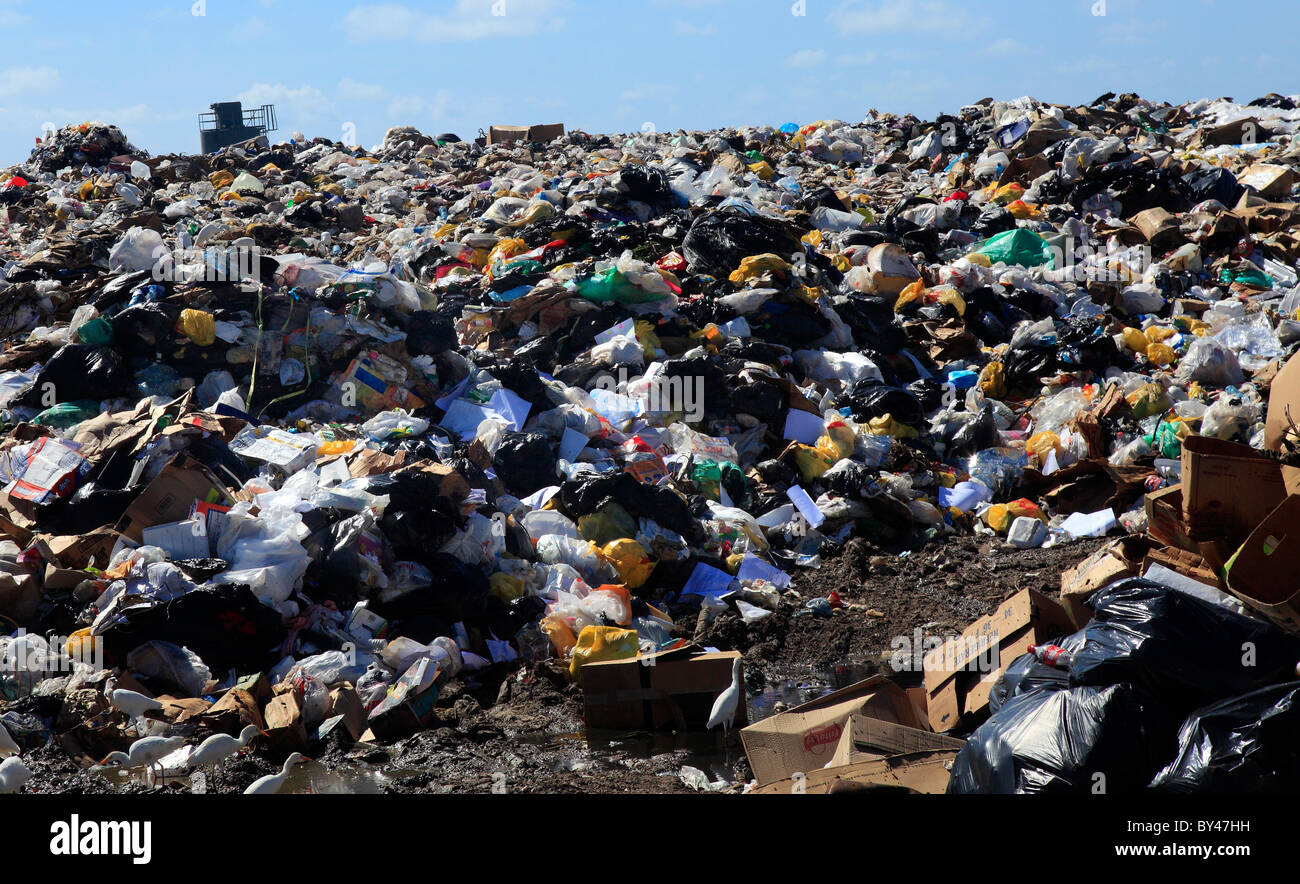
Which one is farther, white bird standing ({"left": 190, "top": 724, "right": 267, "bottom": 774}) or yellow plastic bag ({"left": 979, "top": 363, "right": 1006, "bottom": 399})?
yellow plastic bag ({"left": 979, "top": 363, "right": 1006, "bottom": 399})

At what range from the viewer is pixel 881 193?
1196 centimetres

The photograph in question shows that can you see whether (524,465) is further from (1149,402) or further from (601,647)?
(1149,402)

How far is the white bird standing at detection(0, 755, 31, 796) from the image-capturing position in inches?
117

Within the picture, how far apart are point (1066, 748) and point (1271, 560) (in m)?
0.95

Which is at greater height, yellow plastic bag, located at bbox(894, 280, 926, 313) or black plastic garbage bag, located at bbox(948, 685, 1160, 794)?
yellow plastic bag, located at bbox(894, 280, 926, 313)

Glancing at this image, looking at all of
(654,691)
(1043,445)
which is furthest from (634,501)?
(1043,445)

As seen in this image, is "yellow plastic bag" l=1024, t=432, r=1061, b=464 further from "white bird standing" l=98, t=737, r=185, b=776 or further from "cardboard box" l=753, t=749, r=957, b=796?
"white bird standing" l=98, t=737, r=185, b=776

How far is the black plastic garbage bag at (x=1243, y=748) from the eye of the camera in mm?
2282

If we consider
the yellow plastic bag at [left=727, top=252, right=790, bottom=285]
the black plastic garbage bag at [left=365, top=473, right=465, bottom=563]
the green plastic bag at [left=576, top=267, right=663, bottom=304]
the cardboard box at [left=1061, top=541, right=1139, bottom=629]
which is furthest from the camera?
the yellow plastic bag at [left=727, top=252, right=790, bottom=285]

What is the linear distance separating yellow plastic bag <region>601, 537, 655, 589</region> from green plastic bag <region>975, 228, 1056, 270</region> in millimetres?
5785

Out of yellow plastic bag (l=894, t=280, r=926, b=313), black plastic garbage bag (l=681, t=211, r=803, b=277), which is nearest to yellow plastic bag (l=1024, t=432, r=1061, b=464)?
yellow plastic bag (l=894, t=280, r=926, b=313)

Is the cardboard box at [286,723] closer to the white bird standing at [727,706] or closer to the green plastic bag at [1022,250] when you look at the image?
the white bird standing at [727,706]
